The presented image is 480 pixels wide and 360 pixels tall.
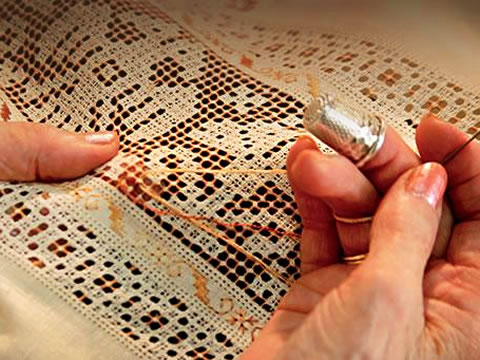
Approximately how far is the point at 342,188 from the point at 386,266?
0.10m

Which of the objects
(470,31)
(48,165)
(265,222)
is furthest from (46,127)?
(470,31)

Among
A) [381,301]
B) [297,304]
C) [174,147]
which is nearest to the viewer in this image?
[381,301]

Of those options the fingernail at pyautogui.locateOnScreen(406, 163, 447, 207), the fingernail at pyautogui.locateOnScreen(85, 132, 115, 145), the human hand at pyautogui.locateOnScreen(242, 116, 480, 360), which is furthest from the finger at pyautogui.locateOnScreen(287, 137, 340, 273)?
the fingernail at pyautogui.locateOnScreen(85, 132, 115, 145)

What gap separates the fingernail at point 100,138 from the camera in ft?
2.54

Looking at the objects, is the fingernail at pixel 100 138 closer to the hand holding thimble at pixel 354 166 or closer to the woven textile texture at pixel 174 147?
the woven textile texture at pixel 174 147

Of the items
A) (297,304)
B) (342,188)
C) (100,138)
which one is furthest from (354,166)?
(100,138)

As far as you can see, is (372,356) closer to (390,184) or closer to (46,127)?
(390,184)

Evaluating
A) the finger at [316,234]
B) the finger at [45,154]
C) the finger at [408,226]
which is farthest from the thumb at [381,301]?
the finger at [45,154]

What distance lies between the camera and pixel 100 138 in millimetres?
781

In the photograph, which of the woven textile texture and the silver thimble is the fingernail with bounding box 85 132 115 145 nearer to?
the woven textile texture

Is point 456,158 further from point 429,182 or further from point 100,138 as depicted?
point 100,138

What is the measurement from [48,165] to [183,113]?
0.53ft

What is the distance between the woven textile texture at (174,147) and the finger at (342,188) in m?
0.06

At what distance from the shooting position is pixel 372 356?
58cm
